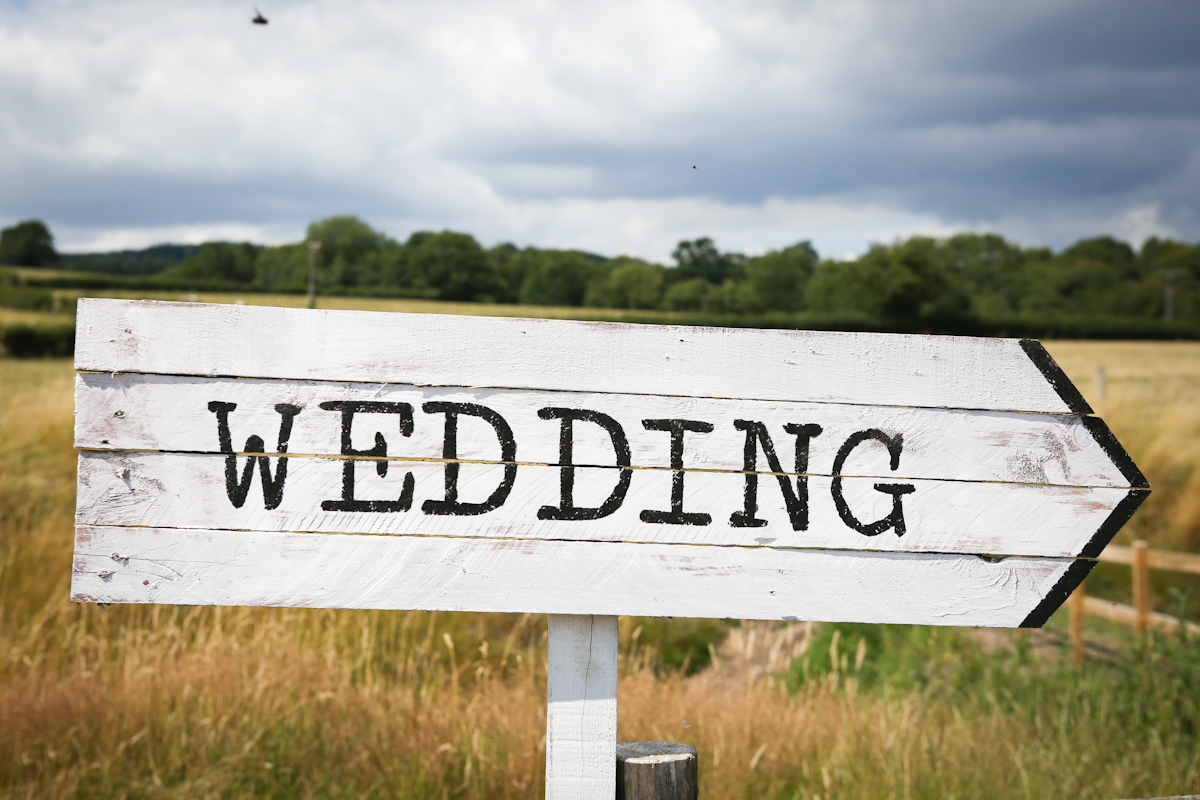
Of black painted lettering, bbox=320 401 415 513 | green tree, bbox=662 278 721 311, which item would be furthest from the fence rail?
green tree, bbox=662 278 721 311

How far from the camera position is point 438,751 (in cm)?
236

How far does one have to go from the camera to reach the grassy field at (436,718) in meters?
2.44

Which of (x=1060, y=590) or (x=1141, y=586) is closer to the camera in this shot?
(x=1060, y=590)

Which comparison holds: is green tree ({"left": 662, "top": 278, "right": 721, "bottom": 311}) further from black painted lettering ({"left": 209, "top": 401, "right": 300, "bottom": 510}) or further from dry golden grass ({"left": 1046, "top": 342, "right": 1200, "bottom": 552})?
black painted lettering ({"left": 209, "top": 401, "right": 300, "bottom": 510})

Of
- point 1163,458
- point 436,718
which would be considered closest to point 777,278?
point 1163,458

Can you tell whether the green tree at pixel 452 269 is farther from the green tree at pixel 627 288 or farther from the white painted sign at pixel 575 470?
the white painted sign at pixel 575 470

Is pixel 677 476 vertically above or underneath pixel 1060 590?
above

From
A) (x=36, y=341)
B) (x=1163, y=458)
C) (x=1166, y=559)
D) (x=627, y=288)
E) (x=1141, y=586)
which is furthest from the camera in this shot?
(x=36, y=341)

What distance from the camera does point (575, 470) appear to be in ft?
4.56

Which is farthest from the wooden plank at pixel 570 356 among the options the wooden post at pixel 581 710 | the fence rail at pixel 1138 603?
the fence rail at pixel 1138 603

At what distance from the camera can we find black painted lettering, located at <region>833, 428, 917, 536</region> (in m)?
1.42

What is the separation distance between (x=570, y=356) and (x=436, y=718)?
1756 mm

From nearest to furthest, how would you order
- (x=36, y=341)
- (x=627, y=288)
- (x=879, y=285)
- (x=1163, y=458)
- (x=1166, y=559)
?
1. (x=1166, y=559)
2. (x=1163, y=458)
3. (x=627, y=288)
4. (x=36, y=341)
5. (x=879, y=285)

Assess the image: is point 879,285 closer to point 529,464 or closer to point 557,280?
point 557,280
